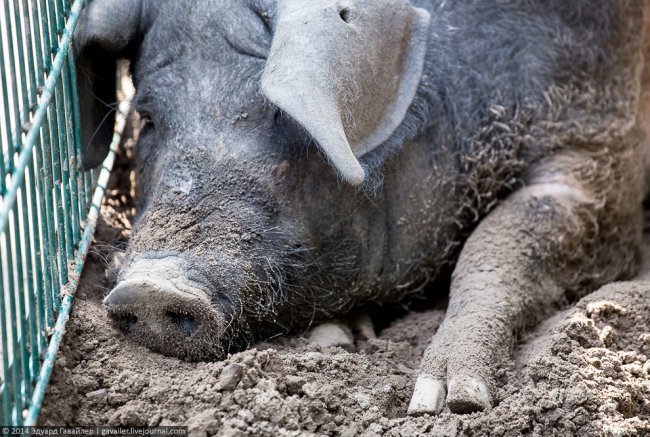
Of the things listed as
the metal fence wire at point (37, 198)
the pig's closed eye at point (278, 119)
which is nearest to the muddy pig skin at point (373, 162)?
the pig's closed eye at point (278, 119)

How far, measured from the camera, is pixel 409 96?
3.36m

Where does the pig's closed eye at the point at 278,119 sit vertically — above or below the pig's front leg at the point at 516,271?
above

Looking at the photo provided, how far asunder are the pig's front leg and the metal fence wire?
0.98 m

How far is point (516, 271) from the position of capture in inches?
A: 133

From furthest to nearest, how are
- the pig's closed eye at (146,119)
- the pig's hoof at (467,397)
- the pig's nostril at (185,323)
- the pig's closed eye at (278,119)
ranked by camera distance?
the pig's closed eye at (146,119) < the pig's closed eye at (278,119) < the pig's nostril at (185,323) < the pig's hoof at (467,397)

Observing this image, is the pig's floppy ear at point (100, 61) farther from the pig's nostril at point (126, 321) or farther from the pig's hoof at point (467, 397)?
the pig's hoof at point (467, 397)

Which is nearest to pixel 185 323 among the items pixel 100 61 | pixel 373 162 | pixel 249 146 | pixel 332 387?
pixel 332 387

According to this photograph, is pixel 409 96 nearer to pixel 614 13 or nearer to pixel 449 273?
pixel 449 273

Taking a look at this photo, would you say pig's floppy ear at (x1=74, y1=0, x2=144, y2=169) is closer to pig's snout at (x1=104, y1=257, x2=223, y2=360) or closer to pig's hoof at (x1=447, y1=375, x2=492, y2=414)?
pig's snout at (x1=104, y1=257, x2=223, y2=360)

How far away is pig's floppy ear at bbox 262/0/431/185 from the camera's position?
9.20 ft

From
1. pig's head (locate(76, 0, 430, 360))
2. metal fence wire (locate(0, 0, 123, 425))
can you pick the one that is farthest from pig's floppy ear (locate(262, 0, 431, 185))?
metal fence wire (locate(0, 0, 123, 425))

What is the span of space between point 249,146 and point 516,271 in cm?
96

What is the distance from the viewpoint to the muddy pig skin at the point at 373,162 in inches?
114

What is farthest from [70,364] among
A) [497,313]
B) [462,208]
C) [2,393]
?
[462,208]
